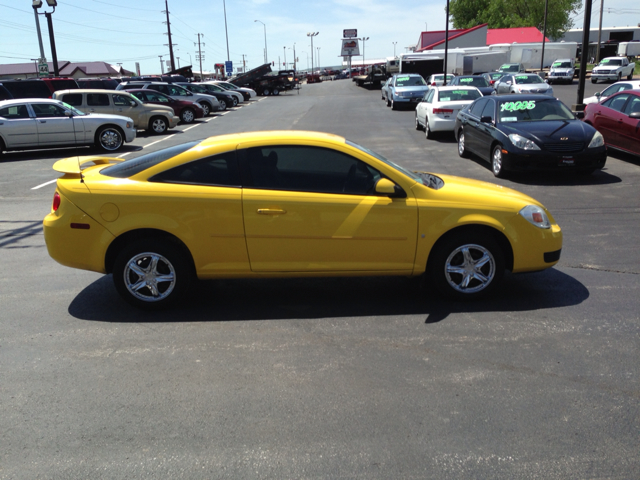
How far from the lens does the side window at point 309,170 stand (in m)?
4.95

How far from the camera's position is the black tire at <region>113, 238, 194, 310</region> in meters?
4.93

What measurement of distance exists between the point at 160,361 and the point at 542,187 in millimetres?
8187

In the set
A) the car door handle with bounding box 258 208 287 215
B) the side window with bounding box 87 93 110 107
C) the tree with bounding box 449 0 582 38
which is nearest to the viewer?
the car door handle with bounding box 258 208 287 215

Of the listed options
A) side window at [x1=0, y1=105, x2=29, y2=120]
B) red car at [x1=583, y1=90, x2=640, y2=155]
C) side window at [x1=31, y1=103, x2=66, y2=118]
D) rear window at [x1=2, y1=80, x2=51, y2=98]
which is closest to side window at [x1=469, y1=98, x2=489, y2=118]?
red car at [x1=583, y1=90, x2=640, y2=155]

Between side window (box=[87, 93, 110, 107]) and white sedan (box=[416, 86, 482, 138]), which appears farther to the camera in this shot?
side window (box=[87, 93, 110, 107])

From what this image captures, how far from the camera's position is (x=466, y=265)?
5113 mm

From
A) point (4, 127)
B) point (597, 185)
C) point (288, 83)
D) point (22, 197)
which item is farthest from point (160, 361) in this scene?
point (288, 83)

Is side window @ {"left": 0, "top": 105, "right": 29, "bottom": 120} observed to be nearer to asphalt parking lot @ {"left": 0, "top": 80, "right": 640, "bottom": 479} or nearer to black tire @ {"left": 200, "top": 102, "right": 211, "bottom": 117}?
asphalt parking lot @ {"left": 0, "top": 80, "right": 640, "bottom": 479}

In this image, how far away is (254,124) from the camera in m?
24.4

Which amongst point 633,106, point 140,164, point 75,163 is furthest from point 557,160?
point 75,163

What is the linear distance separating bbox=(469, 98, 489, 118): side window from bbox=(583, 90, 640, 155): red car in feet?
8.76

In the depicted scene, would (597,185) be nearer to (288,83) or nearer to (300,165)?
(300,165)

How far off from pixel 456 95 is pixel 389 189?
14560 mm

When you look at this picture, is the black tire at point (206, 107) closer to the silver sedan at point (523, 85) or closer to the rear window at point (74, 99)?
the rear window at point (74, 99)
